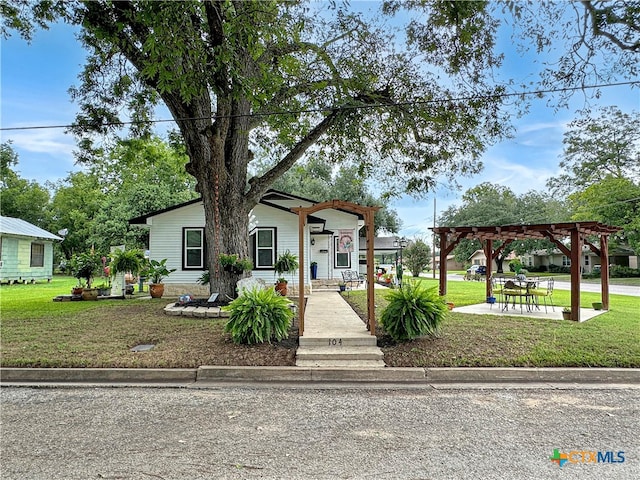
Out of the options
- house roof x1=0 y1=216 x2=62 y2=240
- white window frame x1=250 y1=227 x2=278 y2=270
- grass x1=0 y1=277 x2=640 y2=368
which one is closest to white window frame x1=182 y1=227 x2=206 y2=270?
white window frame x1=250 y1=227 x2=278 y2=270

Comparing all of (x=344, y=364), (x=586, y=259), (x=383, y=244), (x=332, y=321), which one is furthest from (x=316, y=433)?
(x=586, y=259)

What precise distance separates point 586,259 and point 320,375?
147 feet

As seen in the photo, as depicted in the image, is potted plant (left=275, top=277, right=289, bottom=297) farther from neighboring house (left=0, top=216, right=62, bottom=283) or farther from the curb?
neighboring house (left=0, top=216, right=62, bottom=283)

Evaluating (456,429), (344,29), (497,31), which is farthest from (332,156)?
(456,429)

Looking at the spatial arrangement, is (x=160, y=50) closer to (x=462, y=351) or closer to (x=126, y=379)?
(x=126, y=379)

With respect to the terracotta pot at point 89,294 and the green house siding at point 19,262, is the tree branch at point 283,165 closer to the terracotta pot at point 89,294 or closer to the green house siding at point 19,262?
the terracotta pot at point 89,294

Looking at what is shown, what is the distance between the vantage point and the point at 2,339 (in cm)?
683

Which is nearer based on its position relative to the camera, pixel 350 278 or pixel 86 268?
pixel 86 268

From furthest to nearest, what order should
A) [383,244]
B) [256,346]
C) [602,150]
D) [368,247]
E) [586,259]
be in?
[586,259] < [602,150] < [383,244] < [368,247] < [256,346]

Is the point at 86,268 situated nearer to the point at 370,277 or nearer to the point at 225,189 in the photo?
the point at 225,189

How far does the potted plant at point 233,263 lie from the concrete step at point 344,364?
4.41m

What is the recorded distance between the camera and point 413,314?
255 inches

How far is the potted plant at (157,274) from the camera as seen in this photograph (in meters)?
12.9

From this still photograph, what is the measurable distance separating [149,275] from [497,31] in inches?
494
